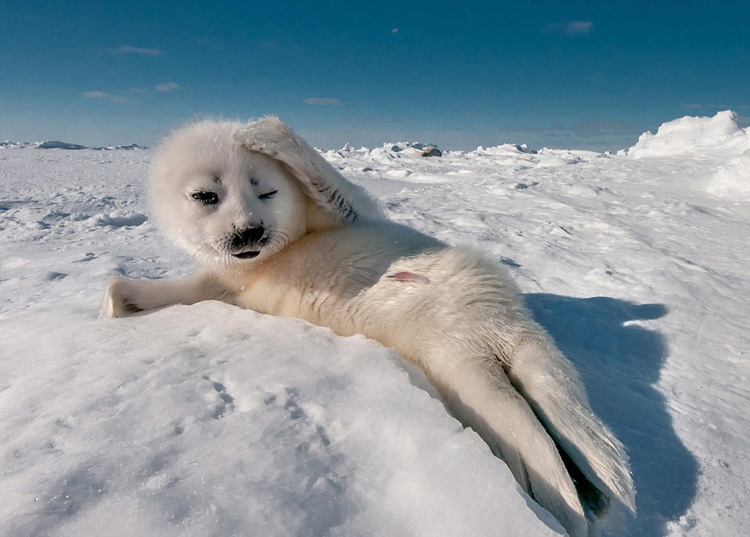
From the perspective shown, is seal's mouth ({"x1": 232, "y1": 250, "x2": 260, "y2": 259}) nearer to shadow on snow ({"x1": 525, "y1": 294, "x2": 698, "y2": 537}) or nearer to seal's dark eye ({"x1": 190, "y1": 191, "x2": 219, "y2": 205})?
seal's dark eye ({"x1": 190, "y1": 191, "x2": 219, "y2": 205})

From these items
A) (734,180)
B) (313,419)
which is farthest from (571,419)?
(734,180)

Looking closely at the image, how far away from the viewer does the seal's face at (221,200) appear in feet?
5.24

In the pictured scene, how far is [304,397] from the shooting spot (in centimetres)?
113

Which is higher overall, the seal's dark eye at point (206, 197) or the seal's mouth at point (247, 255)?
the seal's dark eye at point (206, 197)

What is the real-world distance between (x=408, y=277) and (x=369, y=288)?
0.13 m

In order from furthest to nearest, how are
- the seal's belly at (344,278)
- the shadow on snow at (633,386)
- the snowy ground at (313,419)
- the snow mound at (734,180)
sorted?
the snow mound at (734,180)
the seal's belly at (344,278)
the shadow on snow at (633,386)
the snowy ground at (313,419)

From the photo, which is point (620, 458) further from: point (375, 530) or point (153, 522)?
point (153, 522)

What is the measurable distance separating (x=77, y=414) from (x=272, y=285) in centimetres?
77

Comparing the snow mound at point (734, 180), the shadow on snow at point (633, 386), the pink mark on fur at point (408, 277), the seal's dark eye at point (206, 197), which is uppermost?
the seal's dark eye at point (206, 197)

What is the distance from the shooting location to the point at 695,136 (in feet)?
44.8

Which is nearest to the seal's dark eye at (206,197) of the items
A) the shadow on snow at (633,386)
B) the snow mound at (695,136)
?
the shadow on snow at (633,386)

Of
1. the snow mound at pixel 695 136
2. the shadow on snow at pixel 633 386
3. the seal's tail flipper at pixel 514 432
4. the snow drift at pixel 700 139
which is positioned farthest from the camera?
the snow mound at pixel 695 136

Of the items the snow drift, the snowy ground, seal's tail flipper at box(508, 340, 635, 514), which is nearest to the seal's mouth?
the snowy ground

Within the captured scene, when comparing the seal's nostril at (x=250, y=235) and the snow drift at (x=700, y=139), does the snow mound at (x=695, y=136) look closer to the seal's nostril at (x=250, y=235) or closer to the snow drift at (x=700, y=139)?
the snow drift at (x=700, y=139)
